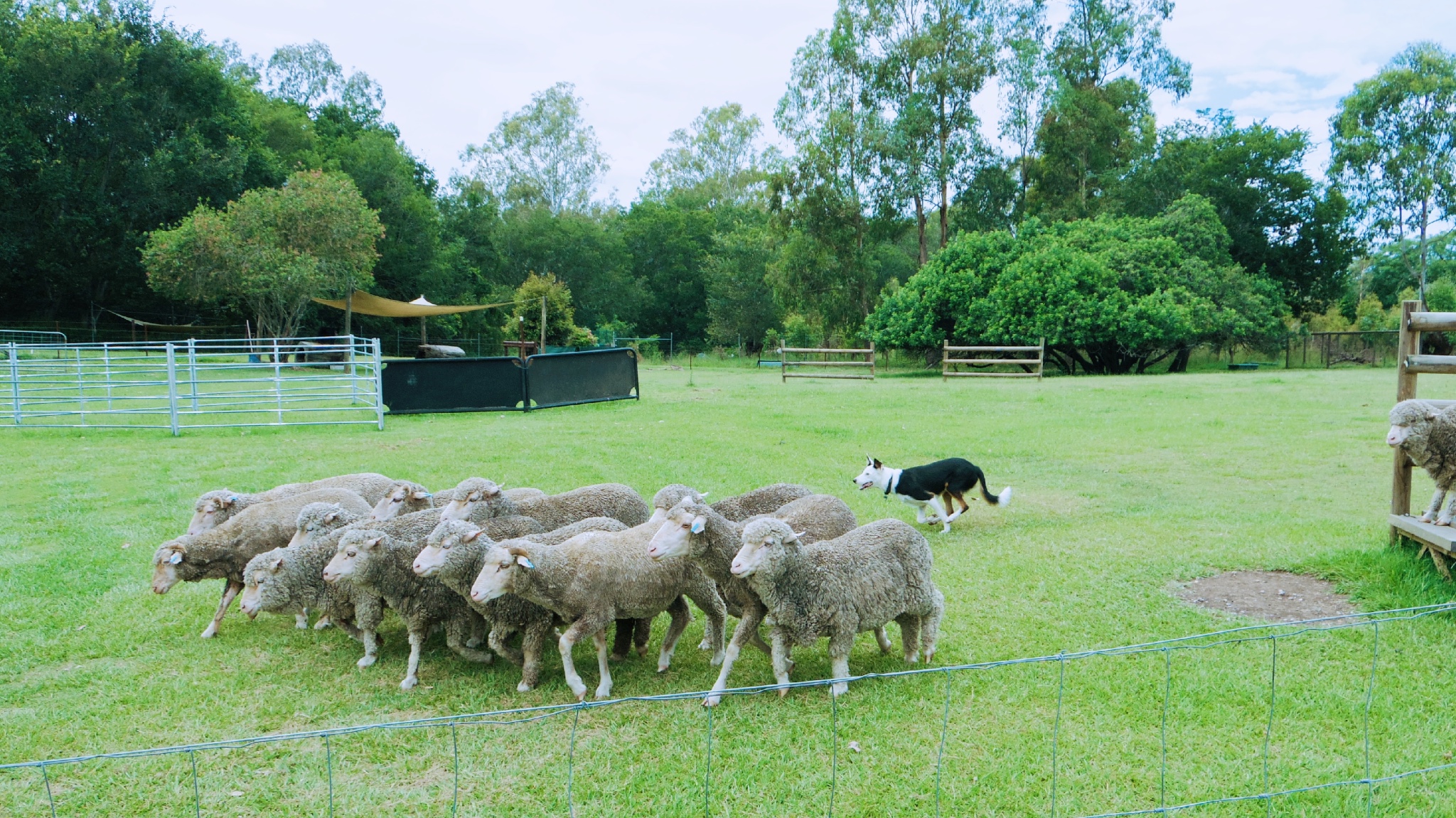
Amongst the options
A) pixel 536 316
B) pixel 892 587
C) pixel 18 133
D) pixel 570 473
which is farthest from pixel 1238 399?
pixel 18 133

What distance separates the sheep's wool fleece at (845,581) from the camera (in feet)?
14.7

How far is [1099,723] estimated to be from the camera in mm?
4172

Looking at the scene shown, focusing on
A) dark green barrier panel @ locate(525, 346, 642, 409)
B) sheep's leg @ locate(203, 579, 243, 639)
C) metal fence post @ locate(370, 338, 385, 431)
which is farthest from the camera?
dark green barrier panel @ locate(525, 346, 642, 409)

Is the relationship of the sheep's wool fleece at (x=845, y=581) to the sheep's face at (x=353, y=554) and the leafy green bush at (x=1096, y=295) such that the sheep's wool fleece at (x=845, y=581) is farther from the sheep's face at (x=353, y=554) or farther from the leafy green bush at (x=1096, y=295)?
the leafy green bush at (x=1096, y=295)

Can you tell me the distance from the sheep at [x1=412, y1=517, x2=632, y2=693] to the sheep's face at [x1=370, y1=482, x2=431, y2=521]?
119cm

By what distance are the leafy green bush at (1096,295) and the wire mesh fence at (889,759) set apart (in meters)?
24.4

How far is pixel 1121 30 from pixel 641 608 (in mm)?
43761

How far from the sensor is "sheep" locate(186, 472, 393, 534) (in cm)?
633

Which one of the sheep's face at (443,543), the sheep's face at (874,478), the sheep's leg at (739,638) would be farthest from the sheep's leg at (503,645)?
the sheep's face at (874,478)

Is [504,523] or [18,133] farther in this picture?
[18,133]

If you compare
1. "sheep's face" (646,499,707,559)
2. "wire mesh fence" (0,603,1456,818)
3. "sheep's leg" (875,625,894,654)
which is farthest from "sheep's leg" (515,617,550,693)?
"sheep's leg" (875,625,894,654)

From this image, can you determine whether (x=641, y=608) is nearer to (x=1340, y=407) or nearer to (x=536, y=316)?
(x=1340, y=407)

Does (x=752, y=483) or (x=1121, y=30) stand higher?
(x=1121, y=30)

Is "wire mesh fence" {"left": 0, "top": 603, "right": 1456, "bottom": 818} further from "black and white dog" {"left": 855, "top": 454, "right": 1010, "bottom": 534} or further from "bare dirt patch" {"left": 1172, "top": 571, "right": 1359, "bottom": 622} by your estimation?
"black and white dog" {"left": 855, "top": 454, "right": 1010, "bottom": 534}
